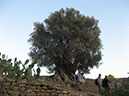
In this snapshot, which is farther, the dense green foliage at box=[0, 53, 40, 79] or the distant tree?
A: the distant tree

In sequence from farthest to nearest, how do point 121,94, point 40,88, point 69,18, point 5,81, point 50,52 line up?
point 69,18
point 50,52
point 40,88
point 5,81
point 121,94

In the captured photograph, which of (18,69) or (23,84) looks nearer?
(23,84)

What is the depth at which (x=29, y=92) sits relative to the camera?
456 inches

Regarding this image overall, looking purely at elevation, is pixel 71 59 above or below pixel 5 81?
above

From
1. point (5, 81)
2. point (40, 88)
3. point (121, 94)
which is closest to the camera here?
point (121, 94)

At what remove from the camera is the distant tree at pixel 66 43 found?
836 inches

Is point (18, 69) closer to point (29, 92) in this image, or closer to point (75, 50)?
point (29, 92)

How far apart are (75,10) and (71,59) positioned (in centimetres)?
716

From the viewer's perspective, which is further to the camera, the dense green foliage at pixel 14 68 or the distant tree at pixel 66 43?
the distant tree at pixel 66 43

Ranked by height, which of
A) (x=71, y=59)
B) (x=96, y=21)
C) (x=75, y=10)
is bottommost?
(x=71, y=59)

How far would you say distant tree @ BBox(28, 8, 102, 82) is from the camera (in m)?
21.2

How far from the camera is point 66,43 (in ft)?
72.8

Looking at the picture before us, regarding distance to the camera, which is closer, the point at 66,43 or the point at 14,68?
the point at 14,68

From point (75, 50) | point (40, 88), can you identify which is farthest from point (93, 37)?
point (40, 88)
